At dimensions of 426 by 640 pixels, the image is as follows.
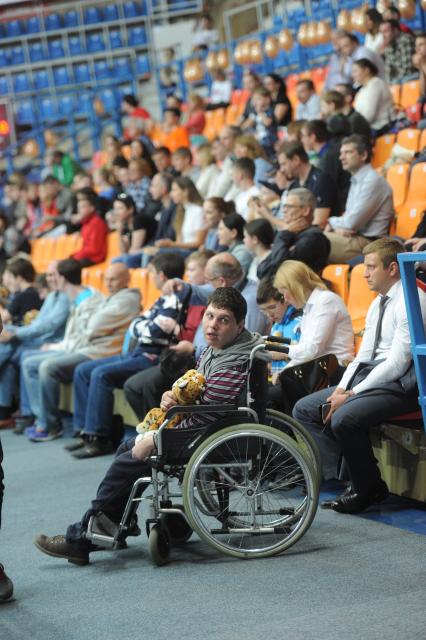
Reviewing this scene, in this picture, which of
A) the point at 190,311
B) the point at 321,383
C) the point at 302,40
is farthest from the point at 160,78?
the point at 321,383

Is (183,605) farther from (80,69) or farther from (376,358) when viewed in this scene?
(80,69)

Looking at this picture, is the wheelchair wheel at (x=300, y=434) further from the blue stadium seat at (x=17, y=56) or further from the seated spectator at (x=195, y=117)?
the blue stadium seat at (x=17, y=56)

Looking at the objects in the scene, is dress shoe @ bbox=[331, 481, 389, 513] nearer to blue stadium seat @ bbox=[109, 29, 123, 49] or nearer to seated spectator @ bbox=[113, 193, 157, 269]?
seated spectator @ bbox=[113, 193, 157, 269]

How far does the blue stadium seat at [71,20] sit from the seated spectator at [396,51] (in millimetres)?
9899

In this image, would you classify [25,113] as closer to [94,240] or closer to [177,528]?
[94,240]

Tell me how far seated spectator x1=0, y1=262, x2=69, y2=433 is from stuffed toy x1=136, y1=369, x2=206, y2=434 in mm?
3849

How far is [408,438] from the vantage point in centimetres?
434

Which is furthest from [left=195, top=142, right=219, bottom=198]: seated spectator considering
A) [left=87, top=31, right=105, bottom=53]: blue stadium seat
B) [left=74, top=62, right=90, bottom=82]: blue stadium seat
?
[left=87, top=31, right=105, bottom=53]: blue stadium seat

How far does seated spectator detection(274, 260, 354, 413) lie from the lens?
196 inches

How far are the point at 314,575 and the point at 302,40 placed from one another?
9660 millimetres

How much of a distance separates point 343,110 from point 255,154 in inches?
30.7

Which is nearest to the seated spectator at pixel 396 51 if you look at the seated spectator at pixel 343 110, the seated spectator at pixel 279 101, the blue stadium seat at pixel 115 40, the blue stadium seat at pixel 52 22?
the seated spectator at pixel 343 110

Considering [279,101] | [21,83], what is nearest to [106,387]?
[279,101]

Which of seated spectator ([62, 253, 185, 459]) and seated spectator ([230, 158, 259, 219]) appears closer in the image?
seated spectator ([62, 253, 185, 459])
